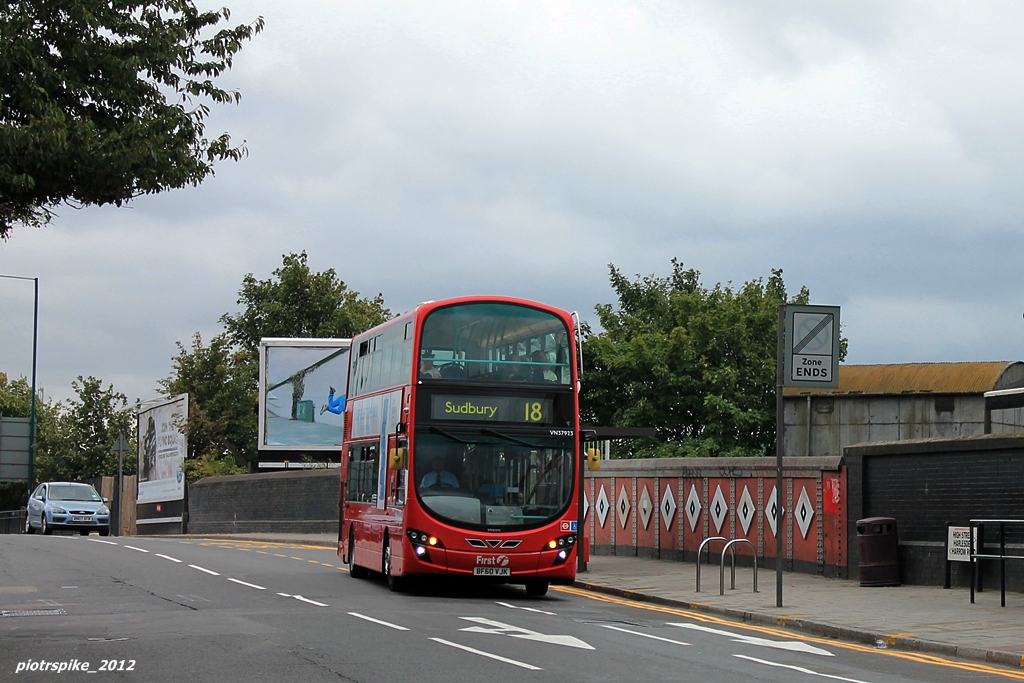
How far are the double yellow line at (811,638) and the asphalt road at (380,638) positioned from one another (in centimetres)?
4

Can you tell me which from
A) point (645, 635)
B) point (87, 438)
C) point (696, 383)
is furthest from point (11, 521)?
point (645, 635)

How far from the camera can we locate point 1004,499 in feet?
64.5

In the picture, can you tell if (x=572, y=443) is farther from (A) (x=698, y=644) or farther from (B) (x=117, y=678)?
(B) (x=117, y=678)

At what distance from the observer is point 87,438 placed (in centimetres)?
7050

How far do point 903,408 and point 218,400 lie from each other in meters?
32.9

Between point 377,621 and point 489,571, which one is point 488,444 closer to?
point 489,571

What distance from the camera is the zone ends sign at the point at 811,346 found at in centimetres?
1842

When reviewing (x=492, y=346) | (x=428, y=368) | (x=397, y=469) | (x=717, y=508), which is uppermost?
(x=492, y=346)

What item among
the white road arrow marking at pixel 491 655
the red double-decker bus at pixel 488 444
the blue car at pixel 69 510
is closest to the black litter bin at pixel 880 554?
the red double-decker bus at pixel 488 444

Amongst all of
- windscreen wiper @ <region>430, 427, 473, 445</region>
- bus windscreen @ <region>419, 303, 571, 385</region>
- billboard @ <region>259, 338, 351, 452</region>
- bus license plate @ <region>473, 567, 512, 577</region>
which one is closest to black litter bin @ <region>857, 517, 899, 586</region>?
bus windscreen @ <region>419, 303, 571, 385</region>

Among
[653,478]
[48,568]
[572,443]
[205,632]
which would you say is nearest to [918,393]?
[653,478]

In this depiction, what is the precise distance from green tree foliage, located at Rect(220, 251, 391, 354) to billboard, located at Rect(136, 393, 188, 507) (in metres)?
6.01

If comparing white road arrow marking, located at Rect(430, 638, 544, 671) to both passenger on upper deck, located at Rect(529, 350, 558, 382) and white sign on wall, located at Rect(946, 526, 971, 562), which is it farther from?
white sign on wall, located at Rect(946, 526, 971, 562)

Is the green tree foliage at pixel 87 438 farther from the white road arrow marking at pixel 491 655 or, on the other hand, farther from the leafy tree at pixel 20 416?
the white road arrow marking at pixel 491 655
